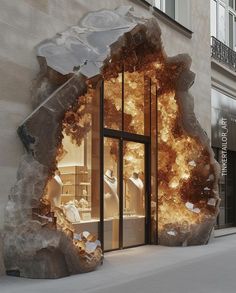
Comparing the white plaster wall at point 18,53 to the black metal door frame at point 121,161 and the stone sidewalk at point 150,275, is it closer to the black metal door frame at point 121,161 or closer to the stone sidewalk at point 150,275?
the stone sidewalk at point 150,275

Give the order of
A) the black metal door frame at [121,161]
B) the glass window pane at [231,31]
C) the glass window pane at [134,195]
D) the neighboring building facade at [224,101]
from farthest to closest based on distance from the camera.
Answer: the glass window pane at [231,31] < the neighboring building facade at [224,101] < the glass window pane at [134,195] < the black metal door frame at [121,161]

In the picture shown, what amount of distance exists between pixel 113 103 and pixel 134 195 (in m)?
2.32

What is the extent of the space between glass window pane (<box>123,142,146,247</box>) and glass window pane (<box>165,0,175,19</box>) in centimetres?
419

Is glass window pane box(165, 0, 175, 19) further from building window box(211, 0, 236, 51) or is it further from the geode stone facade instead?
building window box(211, 0, 236, 51)

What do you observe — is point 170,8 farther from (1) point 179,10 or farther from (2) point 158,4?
(2) point 158,4

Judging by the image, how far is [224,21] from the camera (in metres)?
20.5

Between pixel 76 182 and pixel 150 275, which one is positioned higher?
pixel 76 182

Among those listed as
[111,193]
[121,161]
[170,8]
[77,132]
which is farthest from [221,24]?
[77,132]

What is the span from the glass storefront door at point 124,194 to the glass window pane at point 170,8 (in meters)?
4.15

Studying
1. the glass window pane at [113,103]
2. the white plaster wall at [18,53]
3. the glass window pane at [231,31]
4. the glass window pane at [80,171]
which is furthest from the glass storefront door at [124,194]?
the glass window pane at [231,31]

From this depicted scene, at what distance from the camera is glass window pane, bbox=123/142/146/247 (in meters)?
12.8

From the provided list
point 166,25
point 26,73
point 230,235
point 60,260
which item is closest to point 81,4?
point 26,73

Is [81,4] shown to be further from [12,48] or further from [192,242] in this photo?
[192,242]

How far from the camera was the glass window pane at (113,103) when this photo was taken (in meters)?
11.9
